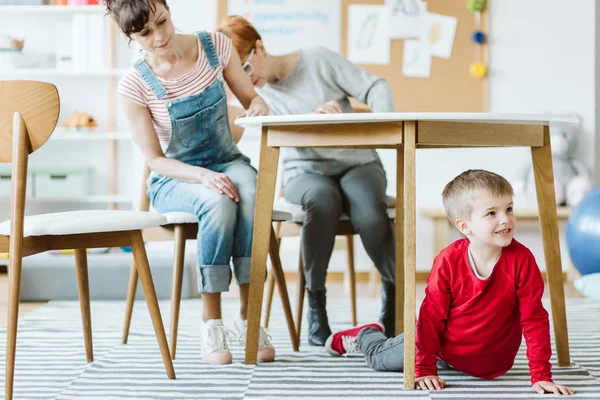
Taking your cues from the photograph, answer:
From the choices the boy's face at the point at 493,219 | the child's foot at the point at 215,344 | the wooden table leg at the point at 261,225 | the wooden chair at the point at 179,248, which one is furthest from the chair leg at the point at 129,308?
the boy's face at the point at 493,219

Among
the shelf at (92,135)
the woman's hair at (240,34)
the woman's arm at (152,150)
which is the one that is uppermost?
the woman's hair at (240,34)

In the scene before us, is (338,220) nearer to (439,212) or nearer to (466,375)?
(466,375)

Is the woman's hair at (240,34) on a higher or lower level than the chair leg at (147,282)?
higher

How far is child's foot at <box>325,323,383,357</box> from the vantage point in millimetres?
1965

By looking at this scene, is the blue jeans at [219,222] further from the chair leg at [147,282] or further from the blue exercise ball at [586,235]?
the blue exercise ball at [586,235]

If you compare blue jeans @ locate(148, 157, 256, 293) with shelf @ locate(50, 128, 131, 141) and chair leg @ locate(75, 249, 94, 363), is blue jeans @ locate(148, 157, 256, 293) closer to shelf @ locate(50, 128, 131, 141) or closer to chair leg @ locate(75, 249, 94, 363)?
chair leg @ locate(75, 249, 94, 363)

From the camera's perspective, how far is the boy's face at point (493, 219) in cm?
157

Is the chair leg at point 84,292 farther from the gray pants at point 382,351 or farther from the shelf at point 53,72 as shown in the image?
the shelf at point 53,72

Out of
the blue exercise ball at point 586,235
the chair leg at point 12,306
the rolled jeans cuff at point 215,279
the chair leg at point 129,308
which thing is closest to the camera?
the chair leg at point 12,306

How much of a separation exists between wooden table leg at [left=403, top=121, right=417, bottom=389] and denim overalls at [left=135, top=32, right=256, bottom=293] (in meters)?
0.46

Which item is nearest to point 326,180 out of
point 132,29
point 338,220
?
point 338,220

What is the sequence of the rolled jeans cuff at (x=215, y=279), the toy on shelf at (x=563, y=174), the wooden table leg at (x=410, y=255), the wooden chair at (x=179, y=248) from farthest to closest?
the toy on shelf at (x=563, y=174) < the wooden chair at (x=179, y=248) < the rolled jeans cuff at (x=215, y=279) < the wooden table leg at (x=410, y=255)

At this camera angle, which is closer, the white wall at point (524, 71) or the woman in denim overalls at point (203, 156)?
the woman in denim overalls at point (203, 156)

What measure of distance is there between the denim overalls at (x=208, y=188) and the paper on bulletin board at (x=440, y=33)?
85.8 inches
